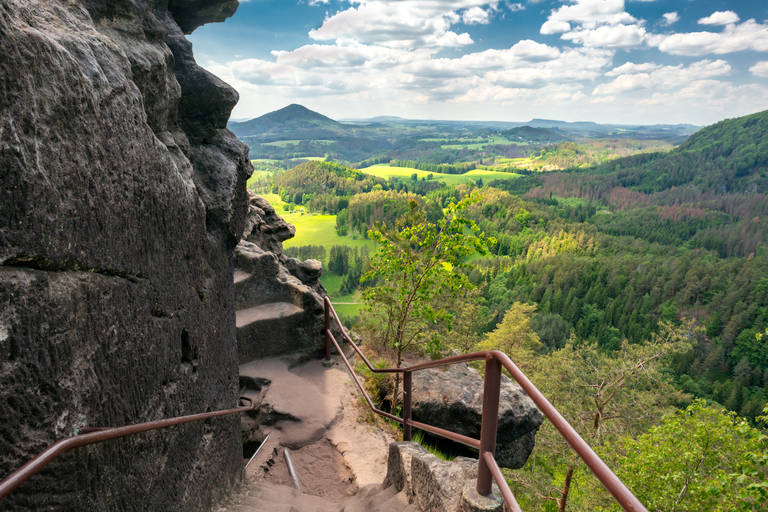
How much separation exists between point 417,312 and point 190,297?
196 inches

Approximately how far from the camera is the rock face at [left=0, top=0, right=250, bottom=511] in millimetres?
2488

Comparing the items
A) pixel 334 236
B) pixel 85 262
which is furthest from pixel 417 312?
pixel 334 236

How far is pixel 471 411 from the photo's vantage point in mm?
9219

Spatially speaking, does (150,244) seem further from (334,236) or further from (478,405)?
(334,236)

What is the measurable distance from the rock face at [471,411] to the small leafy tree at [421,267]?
1128 mm

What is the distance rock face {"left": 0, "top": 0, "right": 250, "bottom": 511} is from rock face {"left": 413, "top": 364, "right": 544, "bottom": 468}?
4.77 meters

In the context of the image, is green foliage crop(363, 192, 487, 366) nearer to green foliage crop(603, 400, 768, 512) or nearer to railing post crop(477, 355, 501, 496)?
railing post crop(477, 355, 501, 496)

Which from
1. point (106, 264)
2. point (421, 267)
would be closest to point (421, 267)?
point (421, 267)

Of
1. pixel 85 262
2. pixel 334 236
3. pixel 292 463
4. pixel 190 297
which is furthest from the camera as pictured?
pixel 334 236

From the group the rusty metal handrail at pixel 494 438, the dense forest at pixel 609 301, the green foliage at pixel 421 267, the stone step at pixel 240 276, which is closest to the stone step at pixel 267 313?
the stone step at pixel 240 276

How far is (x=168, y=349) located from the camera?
4.29 m

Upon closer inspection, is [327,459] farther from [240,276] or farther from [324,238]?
[324,238]

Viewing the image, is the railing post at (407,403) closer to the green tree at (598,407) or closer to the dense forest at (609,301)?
the dense forest at (609,301)

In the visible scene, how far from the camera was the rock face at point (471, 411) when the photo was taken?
30.4 feet
